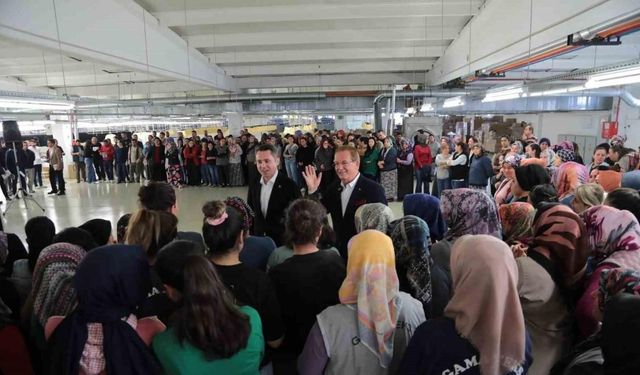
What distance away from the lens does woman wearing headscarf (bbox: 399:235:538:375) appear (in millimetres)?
1172

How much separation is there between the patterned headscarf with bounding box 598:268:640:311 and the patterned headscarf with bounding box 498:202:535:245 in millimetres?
684

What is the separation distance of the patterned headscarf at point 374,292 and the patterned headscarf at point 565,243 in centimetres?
90

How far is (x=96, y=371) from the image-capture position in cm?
132

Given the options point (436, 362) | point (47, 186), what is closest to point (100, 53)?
point (436, 362)

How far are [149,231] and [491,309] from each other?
5.19 ft

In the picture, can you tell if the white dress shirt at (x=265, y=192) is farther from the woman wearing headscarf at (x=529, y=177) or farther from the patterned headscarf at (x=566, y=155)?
the patterned headscarf at (x=566, y=155)

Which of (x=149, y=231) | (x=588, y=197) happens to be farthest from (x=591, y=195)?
(x=149, y=231)

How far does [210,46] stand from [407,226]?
701 cm

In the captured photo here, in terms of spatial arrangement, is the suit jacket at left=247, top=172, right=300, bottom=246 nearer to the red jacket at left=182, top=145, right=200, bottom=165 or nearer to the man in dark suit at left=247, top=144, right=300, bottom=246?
the man in dark suit at left=247, top=144, right=300, bottom=246

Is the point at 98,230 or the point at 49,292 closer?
the point at 49,292

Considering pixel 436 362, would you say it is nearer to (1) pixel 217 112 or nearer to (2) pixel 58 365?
(2) pixel 58 365

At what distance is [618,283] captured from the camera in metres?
1.32

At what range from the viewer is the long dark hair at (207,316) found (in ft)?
3.93

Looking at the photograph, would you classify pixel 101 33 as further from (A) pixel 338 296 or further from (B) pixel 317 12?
(A) pixel 338 296
